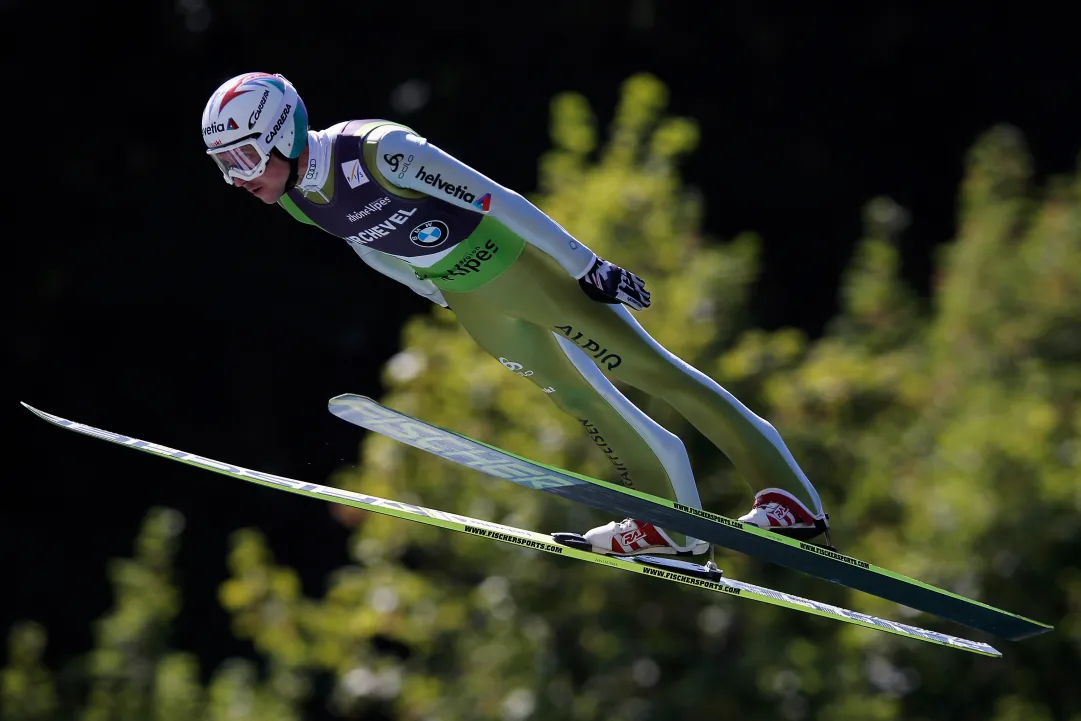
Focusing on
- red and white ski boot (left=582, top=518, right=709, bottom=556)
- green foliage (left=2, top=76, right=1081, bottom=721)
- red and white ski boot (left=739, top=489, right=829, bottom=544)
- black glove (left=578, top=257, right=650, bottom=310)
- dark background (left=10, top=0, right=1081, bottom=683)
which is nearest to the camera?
black glove (left=578, top=257, right=650, bottom=310)

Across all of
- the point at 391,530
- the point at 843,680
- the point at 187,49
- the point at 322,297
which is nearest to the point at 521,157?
the point at 322,297

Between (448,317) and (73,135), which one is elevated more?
(73,135)

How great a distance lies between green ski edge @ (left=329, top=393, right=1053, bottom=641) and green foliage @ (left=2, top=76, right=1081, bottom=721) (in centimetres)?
346

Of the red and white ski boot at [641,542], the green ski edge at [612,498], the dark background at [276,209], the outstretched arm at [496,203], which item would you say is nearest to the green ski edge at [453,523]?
the red and white ski boot at [641,542]

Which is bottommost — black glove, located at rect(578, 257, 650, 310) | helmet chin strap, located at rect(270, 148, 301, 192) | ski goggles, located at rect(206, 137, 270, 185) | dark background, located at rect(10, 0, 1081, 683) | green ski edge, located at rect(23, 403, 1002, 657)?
green ski edge, located at rect(23, 403, 1002, 657)

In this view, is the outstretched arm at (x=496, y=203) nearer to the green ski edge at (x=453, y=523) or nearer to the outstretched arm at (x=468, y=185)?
the outstretched arm at (x=468, y=185)

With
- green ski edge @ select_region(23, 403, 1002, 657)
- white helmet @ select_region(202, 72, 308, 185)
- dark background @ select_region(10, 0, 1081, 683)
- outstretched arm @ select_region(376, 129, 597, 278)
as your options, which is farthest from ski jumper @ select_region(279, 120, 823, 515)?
dark background @ select_region(10, 0, 1081, 683)

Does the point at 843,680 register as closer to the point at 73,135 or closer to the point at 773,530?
the point at 773,530

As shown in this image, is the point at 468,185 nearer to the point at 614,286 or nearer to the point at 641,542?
the point at 614,286

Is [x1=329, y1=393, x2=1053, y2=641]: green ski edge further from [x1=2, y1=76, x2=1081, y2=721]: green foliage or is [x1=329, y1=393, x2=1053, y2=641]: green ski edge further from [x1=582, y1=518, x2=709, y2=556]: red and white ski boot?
[x1=2, y1=76, x2=1081, y2=721]: green foliage

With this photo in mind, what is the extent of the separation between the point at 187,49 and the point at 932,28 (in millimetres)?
9855

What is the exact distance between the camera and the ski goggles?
18.2 feet

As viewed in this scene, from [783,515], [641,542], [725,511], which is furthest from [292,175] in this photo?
[725,511]

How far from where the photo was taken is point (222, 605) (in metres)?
22.1
